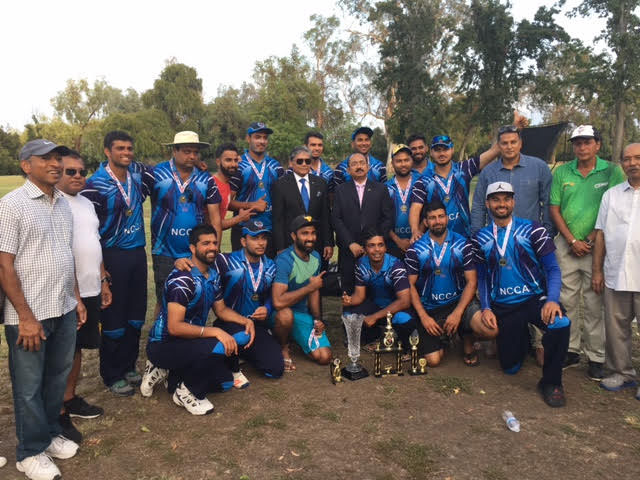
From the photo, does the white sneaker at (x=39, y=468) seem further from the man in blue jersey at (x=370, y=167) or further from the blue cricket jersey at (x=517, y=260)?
the man in blue jersey at (x=370, y=167)

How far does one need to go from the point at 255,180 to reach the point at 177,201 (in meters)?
1.58

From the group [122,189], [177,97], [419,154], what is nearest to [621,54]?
[419,154]

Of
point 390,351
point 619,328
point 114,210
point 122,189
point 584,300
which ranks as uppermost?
point 122,189

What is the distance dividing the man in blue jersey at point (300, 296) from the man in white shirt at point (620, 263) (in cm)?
321

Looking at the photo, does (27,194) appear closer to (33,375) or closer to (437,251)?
(33,375)

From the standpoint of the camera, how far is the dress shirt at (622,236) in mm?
5168

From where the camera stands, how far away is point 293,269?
614cm

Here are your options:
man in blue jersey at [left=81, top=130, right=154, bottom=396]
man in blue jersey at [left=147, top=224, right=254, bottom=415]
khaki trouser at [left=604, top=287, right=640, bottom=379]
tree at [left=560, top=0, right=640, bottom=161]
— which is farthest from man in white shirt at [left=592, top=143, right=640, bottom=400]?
tree at [left=560, top=0, right=640, bottom=161]

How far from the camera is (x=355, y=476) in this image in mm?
3838

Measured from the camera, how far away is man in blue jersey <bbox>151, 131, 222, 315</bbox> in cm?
579

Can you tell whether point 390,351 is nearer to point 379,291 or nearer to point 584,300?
point 379,291

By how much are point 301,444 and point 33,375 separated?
2.22m

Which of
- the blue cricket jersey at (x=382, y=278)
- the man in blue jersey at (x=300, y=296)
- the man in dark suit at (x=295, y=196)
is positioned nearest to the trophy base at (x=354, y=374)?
the man in blue jersey at (x=300, y=296)

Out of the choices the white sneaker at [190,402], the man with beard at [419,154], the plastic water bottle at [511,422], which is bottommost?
the white sneaker at [190,402]
